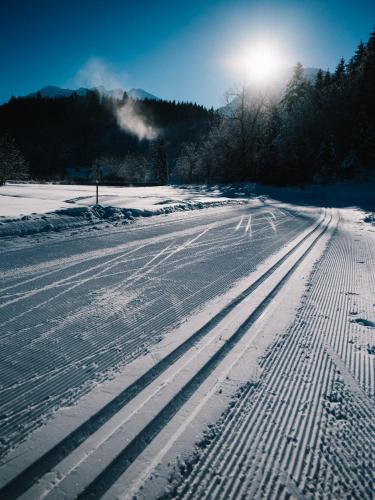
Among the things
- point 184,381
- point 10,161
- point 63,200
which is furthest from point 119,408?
point 10,161

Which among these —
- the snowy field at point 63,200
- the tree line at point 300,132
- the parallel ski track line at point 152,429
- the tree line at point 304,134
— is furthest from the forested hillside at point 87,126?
the parallel ski track line at point 152,429

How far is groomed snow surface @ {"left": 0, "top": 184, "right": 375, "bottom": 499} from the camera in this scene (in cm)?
154

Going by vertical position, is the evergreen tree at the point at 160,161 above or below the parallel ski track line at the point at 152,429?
above

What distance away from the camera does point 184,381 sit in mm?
2191

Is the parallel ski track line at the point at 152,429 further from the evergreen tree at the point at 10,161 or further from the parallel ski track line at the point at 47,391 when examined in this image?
the evergreen tree at the point at 10,161

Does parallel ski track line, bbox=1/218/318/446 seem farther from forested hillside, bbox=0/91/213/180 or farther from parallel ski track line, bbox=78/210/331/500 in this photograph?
forested hillside, bbox=0/91/213/180

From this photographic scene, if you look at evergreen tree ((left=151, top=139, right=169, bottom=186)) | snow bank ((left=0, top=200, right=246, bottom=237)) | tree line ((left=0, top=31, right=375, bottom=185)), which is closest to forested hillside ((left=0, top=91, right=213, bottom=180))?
evergreen tree ((left=151, top=139, right=169, bottom=186))

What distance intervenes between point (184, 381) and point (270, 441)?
0.70 metres

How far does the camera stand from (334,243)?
7.38 m

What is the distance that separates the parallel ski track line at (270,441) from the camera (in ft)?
4.90

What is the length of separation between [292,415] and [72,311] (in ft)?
7.97

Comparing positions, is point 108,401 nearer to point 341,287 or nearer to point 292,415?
point 292,415

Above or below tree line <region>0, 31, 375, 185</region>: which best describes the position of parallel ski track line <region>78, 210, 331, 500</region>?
below

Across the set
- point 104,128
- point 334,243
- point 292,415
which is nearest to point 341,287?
point 292,415
